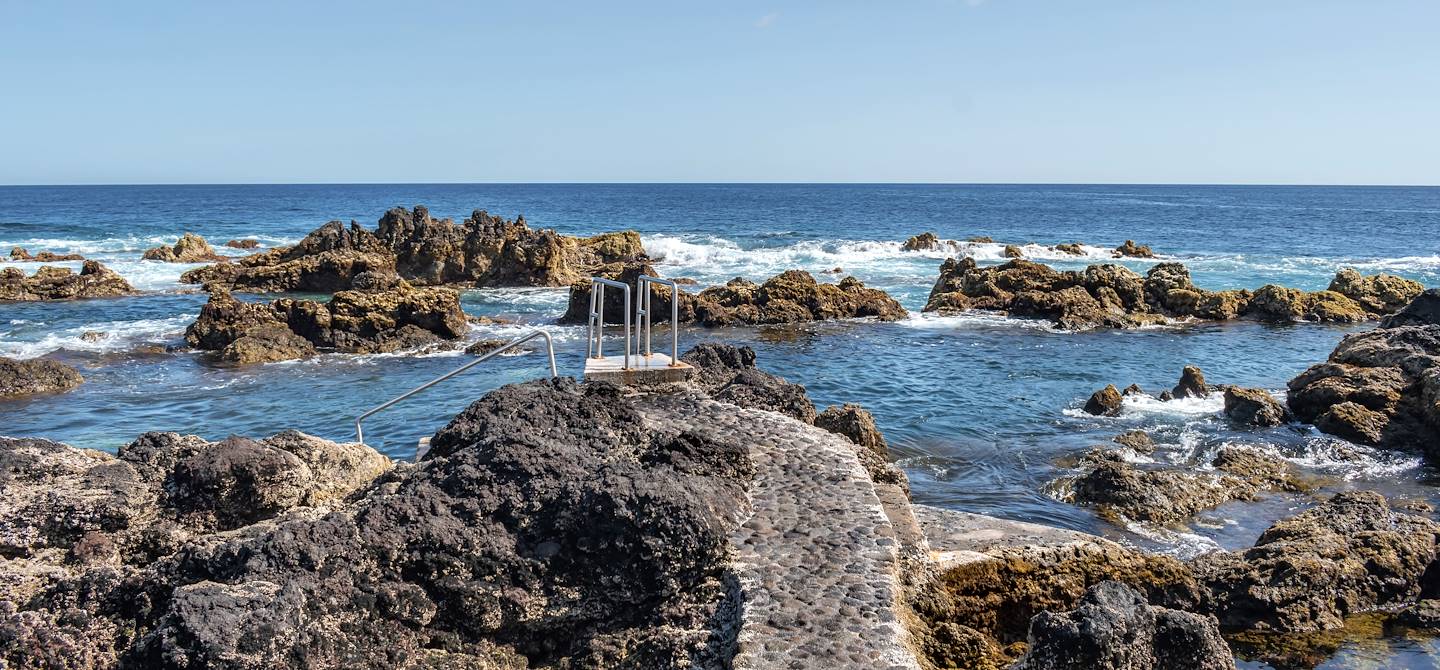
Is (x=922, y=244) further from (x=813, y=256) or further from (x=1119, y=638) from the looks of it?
(x=1119, y=638)

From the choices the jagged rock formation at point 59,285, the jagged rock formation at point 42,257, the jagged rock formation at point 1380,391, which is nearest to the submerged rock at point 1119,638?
the jagged rock formation at point 1380,391

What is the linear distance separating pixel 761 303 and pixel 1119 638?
2256 cm

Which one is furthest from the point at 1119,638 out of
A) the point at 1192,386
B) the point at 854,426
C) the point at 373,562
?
the point at 1192,386

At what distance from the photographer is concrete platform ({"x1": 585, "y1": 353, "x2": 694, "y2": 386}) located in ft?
37.6

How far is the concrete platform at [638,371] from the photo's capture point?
37.6 ft

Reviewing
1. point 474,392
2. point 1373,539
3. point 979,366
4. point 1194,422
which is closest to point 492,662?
point 1373,539

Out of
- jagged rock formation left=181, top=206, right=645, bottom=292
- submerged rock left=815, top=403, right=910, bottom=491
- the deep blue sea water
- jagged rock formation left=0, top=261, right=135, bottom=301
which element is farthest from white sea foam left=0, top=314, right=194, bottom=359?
submerged rock left=815, top=403, right=910, bottom=491

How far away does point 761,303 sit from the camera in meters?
28.1

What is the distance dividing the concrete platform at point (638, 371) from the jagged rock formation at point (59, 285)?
28.0 meters

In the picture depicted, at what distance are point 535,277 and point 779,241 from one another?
25.3 meters

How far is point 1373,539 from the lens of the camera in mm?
9250

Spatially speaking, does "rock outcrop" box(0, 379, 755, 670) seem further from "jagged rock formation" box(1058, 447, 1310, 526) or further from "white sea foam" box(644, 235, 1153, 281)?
"white sea foam" box(644, 235, 1153, 281)

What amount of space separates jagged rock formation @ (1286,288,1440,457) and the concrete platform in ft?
35.7

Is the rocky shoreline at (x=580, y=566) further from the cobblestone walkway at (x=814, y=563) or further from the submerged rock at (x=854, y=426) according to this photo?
the submerged rock at (x=854, y=426)
